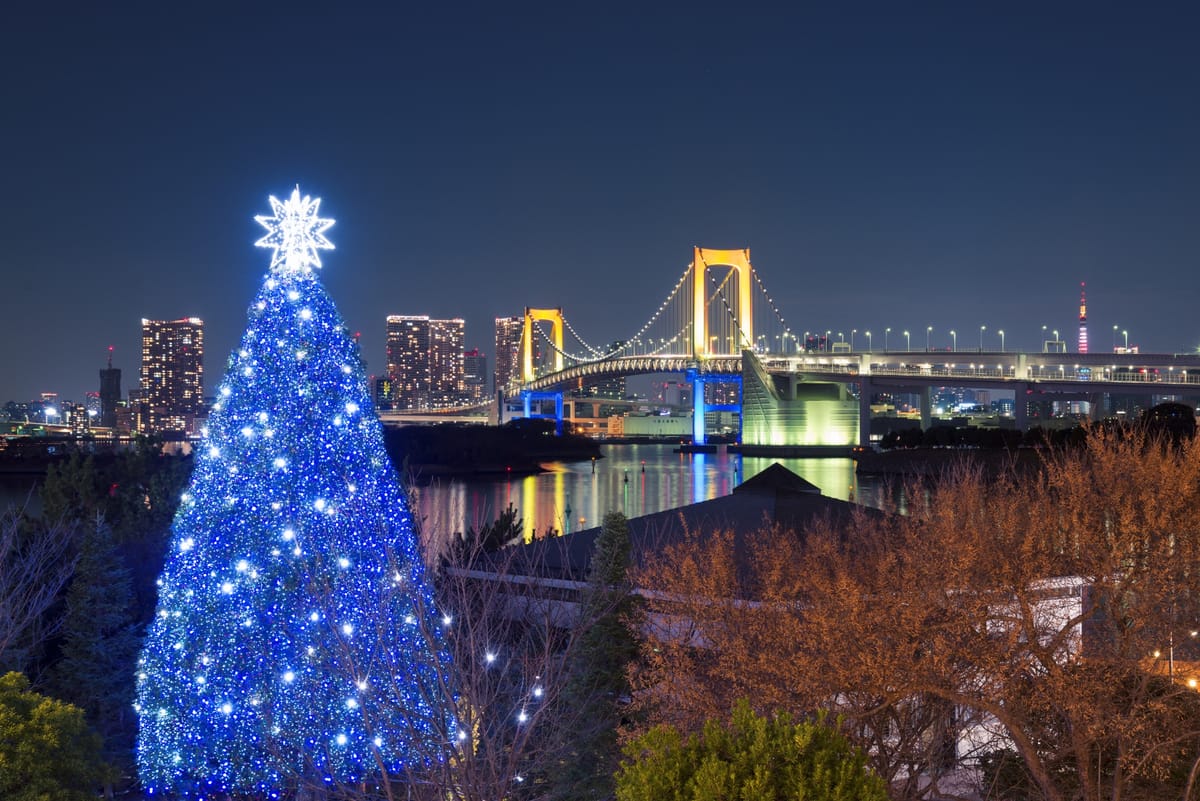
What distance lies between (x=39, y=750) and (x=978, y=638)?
5353 mm

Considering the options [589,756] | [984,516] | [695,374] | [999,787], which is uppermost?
[695,374]

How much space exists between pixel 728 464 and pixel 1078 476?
4662cm

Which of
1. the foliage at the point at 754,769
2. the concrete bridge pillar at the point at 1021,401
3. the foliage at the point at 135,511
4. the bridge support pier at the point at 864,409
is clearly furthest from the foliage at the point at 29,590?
the bridge support pier at the point at 864,409

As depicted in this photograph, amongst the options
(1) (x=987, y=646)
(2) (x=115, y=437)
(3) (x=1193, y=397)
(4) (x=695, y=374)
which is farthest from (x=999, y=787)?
(2) (x=115, y=437)

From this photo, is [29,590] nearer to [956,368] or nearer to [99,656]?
[99,656]

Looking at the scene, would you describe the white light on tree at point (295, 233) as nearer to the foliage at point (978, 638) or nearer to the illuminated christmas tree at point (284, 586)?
the illuminated christmas tree at point (284, 586)

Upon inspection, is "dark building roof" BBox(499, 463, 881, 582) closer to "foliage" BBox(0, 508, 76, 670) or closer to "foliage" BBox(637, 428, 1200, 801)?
"foliage" BBox(637, 428, 1200, 801)

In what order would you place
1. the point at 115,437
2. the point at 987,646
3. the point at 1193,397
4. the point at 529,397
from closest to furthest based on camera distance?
the point at 987,646 < the point at 1193,397 < the point at 529,397 < the point at 115,437

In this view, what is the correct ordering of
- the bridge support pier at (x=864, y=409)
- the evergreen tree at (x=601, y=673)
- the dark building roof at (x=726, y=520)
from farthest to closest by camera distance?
the bridge support pier at (x=864, y=409) → the dark building roof at (x=726, y=520) → the evergreen tree at (x=601, y=673)

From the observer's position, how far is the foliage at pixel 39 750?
537 centimetres

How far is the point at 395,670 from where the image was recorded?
20.3 ft

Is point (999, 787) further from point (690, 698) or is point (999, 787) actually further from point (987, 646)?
point (690, 698)

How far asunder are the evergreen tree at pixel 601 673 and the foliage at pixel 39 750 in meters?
2.67

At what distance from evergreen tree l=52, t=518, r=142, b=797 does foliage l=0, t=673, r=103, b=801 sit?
316cm
